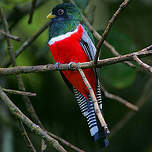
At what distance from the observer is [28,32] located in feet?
13.2

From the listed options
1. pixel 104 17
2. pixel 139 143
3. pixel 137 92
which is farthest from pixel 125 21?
pixel 139 143

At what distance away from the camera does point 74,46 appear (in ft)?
9.14

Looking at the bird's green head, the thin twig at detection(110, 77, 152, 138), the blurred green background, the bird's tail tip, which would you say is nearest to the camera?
the bird's tail tip

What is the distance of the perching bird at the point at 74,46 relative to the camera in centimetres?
277

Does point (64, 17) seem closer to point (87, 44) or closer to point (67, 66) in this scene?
point (87, 44)

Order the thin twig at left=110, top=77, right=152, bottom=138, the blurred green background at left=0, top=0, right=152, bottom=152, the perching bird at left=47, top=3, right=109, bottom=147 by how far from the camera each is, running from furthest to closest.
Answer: the blurred green background at left=0, top=0, right=152, bottom=152, the thin twig at left=110, top=77, right=152, bottom=138, the perching bird at left=47, top=3, right=109, bottom=147

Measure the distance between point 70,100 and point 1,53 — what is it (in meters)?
0.98

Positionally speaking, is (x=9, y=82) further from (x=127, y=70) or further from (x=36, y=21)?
(x=127, y=70)

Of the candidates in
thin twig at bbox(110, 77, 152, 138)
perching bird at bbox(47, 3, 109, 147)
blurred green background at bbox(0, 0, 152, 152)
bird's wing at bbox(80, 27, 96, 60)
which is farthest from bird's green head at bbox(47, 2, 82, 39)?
thin twig at bbox(110, 77, 152, 138)

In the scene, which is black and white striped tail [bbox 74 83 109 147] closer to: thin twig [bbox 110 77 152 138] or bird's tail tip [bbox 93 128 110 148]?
bird's tail tip [bbox 93 128 110 148]

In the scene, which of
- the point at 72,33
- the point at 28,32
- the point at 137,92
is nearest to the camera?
the point at 72,33

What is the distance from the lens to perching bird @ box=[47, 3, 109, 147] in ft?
9.07

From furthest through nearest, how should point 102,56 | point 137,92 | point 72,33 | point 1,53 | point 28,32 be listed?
point 137,92
point 28,32
point 1,53
point 102,56
point 72,33

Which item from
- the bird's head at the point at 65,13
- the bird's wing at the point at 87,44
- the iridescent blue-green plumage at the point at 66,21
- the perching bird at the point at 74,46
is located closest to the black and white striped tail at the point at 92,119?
the perching bird at the point at 74,46
